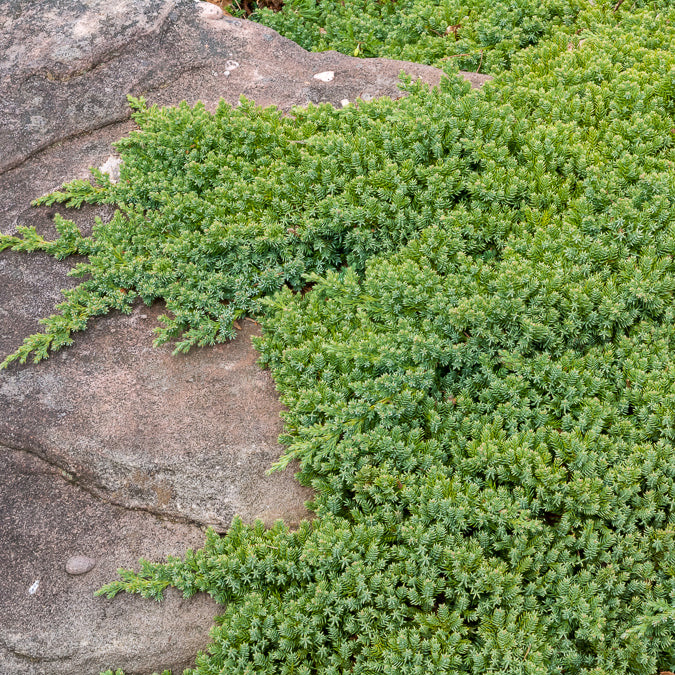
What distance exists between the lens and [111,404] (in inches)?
138

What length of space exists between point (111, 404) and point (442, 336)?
1.78 meters

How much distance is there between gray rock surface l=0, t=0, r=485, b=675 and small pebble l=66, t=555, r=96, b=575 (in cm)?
2

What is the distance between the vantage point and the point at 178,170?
4.05 metres

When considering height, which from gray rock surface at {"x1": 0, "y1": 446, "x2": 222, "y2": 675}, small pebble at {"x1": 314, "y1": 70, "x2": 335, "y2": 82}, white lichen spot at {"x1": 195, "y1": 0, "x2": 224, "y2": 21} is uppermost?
white lichen spot at {"x1": 195, "y1": 0, "x2": 224, "y2": 21}

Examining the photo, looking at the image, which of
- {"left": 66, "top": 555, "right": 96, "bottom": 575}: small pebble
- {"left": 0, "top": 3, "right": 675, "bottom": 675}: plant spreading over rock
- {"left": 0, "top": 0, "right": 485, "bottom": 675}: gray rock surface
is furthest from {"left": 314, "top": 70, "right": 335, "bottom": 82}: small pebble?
{"left": 66, "top": 555, "right": 96, "bottom": 575}: small pebble

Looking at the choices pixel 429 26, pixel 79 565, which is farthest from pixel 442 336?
pixel 429 26

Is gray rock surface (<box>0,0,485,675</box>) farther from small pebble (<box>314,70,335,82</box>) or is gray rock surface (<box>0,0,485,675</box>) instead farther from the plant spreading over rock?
the plant spreading over rock

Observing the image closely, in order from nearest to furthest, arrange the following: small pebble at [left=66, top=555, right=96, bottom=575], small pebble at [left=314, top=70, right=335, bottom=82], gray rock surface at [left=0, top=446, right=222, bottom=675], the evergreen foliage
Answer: gray rock surface at [left=0, top=446, right=222, bottom=675] < small pebble at [left=66, top=555, right=96, bottom=575] < small pebble at [left=314, top=70, right=335, bottom=82] < the evergreen foliage

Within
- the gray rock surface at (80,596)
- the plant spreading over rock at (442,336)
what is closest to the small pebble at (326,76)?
the plant spreading over rock at (442,336)

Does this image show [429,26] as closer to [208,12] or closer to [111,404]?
[208,12]

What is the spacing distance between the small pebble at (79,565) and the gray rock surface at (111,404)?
0.02 meters

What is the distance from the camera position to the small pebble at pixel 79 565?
10.1 ft

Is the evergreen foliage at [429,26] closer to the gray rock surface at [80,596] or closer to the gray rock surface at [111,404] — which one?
the gray rock surface at [111,404]

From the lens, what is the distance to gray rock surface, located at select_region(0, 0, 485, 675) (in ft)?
9.91
